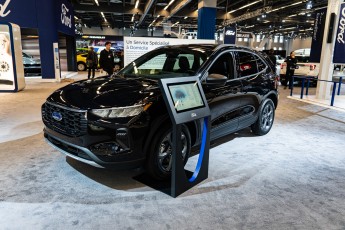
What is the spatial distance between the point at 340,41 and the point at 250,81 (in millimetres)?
5586

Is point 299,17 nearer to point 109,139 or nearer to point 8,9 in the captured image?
point 8,9

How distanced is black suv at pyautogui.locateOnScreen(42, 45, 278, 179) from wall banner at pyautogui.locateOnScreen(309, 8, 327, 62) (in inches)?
305

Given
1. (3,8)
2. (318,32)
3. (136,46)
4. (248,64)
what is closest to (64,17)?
(3,8)

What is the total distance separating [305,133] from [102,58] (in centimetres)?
637

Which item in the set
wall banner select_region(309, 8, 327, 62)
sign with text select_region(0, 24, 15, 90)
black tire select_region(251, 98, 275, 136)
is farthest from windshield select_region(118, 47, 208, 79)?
wall banner select_region(309, 8, 327, 62)

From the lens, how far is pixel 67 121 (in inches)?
114

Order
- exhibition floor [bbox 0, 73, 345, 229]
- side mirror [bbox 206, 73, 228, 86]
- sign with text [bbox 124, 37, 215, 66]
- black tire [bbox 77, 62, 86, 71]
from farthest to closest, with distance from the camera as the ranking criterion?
black tire [bbox 77, 62, 86, 71]
sign with text [bbox 124, 37, 215, 66]
side mirror [bbox 206, 73, 228, 86]
exhibition floor [bbox 0, 73, 345, 229]

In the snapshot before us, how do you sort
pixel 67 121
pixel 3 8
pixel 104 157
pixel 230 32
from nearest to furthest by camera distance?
1. pixel 104 157
2. pixel 67 121
3. pixel 3 8
4. pixel 230 32

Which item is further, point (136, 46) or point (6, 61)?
point (6, 61)

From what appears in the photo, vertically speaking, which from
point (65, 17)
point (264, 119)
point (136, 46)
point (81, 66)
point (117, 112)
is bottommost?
point (264, 119)

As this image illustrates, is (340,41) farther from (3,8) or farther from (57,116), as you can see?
(3,8)

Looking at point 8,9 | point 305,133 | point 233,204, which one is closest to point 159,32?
point 8,9

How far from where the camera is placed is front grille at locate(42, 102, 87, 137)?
9.02 feet

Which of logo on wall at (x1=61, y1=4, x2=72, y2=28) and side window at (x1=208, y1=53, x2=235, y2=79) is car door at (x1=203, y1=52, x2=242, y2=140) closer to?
side window at (x1=208, y1=53, x2=235, y2=79)
